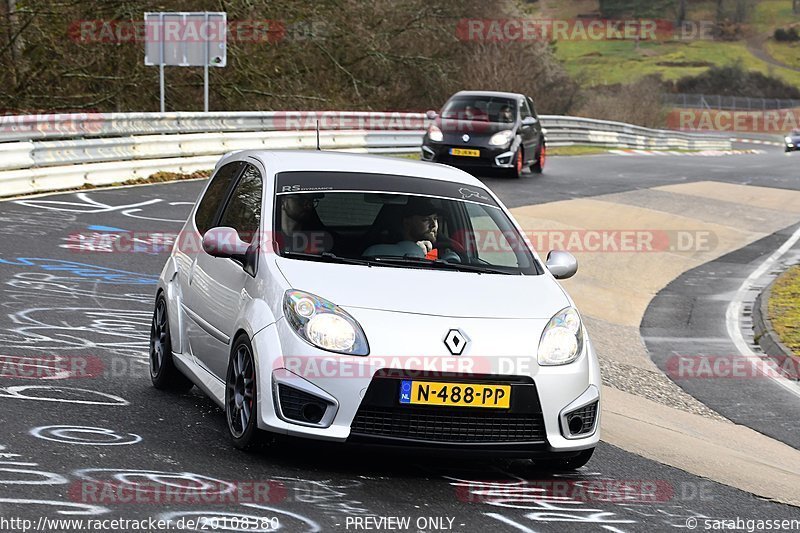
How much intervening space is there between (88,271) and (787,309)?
7283 millimetres

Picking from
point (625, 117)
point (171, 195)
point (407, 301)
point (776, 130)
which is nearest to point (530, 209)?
point (171, 195)

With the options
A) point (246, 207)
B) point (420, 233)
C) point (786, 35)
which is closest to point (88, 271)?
point (246, 207)

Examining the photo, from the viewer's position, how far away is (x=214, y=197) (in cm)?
798

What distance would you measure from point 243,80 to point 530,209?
36.5ft

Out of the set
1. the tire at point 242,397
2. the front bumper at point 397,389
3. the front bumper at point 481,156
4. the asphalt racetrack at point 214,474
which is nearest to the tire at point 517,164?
the front bumper at point 481,156

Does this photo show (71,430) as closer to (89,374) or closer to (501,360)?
(89,374)

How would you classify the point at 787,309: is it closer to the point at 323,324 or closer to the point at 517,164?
the point at 323,324

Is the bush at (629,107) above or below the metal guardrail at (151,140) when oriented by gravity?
below

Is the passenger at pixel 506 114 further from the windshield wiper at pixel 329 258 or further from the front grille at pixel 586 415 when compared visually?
the front grille at pixel 586 415

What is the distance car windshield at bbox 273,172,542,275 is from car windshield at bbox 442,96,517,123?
17.6 m

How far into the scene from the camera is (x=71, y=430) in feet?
21.4

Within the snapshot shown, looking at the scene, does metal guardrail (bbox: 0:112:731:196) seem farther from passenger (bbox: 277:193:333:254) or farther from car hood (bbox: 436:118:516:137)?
passenger (bbox: 277:193:333:254)

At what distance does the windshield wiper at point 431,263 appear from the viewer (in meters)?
6.79

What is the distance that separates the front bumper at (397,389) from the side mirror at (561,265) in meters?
1.16
